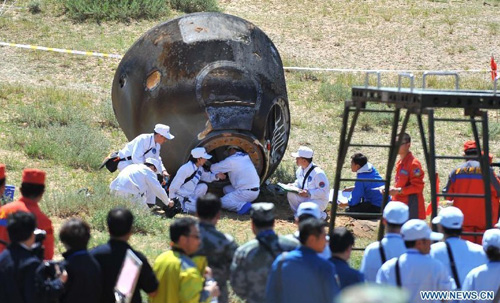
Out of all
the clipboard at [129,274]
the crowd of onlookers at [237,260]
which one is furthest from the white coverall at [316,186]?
the clipboard at [129,274]

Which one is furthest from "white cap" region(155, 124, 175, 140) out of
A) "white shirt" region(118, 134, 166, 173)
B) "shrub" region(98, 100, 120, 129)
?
"shrub" region(98, 100, 120, 129)

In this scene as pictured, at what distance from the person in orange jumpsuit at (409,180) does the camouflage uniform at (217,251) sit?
4.32m

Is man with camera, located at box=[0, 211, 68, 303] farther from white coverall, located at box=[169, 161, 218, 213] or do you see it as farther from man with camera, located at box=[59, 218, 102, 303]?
white coverall, located at box=[169, 161, 218, 213]

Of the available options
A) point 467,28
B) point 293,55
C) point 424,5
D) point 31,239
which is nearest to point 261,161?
point 31,239

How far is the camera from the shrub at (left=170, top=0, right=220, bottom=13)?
2611 cm

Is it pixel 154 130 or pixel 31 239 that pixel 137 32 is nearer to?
pixel 154 130

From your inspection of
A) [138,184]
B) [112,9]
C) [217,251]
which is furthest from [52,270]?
[112,9]

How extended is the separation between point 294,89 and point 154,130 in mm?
9104

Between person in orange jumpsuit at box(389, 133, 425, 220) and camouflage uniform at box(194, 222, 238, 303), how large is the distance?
4324 mm

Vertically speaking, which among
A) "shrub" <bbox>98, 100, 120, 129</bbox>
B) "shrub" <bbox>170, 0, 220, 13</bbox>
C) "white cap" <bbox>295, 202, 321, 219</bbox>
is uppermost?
"white cap" <bbox>295, 202, 321, 219</bbox>

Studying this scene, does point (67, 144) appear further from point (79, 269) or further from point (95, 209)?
point (79, 269)

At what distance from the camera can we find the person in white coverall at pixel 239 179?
1309 centimetres

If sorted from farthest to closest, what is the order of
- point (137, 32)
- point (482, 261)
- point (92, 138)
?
1. point (137, 32)
2. point (92, 138)
3. point (482, 261)

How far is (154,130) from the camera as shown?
41.6 ft
